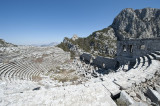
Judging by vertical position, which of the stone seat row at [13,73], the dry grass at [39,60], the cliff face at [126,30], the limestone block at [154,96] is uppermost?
the cliff face at [126,30]

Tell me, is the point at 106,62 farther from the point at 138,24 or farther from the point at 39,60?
the point at 138,24

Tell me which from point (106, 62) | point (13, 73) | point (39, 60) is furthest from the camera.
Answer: point (39, 60)

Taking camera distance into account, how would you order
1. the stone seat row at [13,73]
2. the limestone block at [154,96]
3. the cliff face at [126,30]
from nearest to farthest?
the limestone block at [154,96], the stone seat row at [13,73], the cliff face at [126,30]

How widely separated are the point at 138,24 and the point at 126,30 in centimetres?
810

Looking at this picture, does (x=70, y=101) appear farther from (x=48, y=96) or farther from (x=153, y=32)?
(x=153, y=32)

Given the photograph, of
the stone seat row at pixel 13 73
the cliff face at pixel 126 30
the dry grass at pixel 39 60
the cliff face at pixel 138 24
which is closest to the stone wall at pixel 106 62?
the dry grass at pixel 39 60

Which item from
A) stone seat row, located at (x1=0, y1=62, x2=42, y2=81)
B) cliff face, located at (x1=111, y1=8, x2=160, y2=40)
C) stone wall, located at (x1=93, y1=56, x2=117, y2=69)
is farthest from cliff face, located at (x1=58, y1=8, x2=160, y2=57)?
stone seat row, located at (x1=0, y1=62, x2=42, y2=81)

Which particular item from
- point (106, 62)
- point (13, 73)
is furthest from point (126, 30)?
point (13, 73)

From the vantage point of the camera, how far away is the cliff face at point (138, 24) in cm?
5475

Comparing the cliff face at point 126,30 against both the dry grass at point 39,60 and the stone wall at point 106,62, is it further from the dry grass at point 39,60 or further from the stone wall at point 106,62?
the dry grass at point 39,60

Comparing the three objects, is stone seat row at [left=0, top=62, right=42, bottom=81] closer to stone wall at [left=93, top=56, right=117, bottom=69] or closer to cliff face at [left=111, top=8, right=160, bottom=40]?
stone wall at [left=93, top=56, right=117, bottom=69]

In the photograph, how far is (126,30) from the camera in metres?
61.5

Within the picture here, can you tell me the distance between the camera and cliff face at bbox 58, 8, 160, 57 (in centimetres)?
5127

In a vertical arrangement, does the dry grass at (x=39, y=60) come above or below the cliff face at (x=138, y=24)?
below
